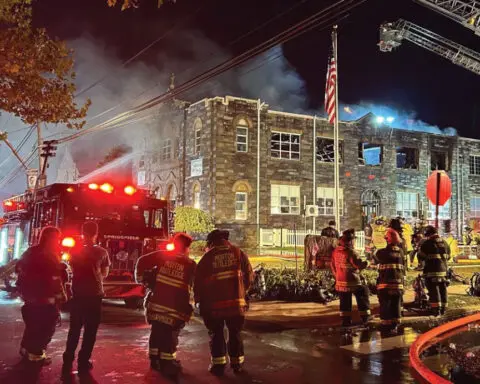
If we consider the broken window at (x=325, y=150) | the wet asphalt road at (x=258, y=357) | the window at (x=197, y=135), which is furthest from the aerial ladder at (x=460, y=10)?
the wet asphalt road at (x=258, y=357)

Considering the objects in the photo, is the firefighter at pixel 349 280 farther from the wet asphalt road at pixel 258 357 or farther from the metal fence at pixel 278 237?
the metal fence at pixel 278 237

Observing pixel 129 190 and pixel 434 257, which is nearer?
pixel 434 257

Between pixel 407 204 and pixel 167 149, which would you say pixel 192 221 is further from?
pixel 407 204

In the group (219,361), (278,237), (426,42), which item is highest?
(426,42)

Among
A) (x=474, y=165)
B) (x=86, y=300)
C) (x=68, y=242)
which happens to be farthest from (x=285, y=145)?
(x=86, y=300)

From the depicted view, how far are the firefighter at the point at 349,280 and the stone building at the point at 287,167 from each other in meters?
14.5

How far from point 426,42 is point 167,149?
14.9 meters

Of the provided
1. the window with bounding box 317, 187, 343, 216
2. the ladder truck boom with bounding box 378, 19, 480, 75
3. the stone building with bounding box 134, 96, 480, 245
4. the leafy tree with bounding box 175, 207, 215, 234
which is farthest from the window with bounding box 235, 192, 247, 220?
the ladder truck boom with bounding box 378, 19, 480, 75

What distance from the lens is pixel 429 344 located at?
7.29 m

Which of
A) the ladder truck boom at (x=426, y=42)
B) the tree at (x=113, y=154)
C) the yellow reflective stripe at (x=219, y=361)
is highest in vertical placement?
the ladder truck boom at (x=426, y=42)

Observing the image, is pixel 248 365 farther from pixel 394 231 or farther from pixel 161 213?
pixel 161 213

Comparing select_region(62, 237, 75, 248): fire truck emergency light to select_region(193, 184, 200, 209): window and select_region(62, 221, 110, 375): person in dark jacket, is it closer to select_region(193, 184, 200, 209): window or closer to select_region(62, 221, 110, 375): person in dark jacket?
select_region(62, 221, 110, 375): person in dark jacket

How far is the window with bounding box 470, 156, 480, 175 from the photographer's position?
33.3 meters

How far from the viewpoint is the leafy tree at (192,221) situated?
23266mm
